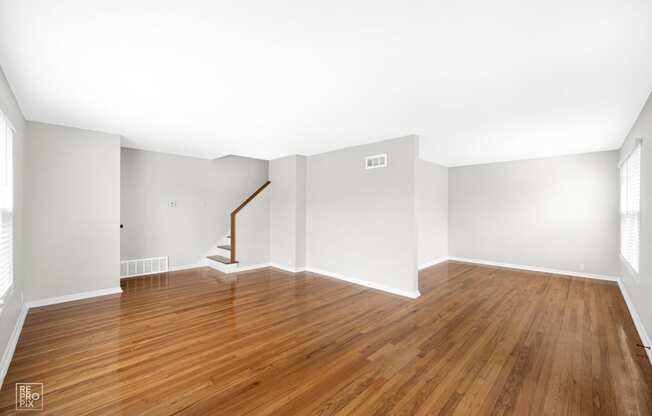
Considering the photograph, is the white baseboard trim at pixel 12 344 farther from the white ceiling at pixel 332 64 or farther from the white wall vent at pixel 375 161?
the white wall vent at pixel 375 161

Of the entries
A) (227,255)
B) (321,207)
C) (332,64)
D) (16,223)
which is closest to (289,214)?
(321,207)

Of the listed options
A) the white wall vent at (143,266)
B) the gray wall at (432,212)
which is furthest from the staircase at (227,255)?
the gray wall at (432,212)

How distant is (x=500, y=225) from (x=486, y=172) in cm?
131

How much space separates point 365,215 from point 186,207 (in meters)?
4.03

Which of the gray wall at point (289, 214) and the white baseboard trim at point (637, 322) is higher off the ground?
the gray wall at point (289, 214)

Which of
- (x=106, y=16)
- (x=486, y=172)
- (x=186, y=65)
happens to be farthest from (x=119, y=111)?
(x=486, y=172)

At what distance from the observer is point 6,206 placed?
2.41m

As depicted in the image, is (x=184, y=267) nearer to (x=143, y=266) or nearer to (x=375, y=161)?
(x=143, y=266)

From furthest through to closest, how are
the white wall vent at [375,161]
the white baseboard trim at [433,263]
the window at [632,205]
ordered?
1. the white baseboard trim at [433,263]
2. the white wall vent at [375,161]
3. the window at [632,205]

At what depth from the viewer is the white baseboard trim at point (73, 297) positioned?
11.6 feet

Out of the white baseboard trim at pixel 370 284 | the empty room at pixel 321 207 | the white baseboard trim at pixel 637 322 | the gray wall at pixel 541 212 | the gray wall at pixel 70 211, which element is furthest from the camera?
the gray wall at pixel 541 212

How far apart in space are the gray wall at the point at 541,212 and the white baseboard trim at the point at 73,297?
287 inches

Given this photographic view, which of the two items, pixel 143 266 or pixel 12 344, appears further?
pixel 143 266

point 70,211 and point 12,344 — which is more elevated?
point 70,211
